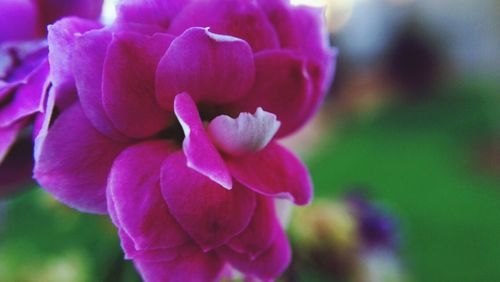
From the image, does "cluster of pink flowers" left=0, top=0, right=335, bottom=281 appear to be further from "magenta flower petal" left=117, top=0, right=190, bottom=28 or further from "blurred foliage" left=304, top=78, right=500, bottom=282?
"blurred foliage" left=304, top=78, right=500, bottom=282

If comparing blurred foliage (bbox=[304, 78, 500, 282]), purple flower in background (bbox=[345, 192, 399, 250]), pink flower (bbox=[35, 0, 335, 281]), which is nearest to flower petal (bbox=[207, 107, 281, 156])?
pink flower (bbox=[35, 0, 335, 281])

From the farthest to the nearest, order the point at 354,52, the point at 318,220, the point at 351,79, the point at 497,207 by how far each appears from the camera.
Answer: the point at 354,52
the point at 351,79
the point at 497,207
the point at 318,220

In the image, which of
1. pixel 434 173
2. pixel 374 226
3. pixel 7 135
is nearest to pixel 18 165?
pixel 7 135

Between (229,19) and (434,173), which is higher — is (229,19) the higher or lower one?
the higher one

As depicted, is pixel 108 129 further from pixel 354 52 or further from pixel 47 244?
pixel 354 52

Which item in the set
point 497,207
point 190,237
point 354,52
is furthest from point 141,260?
point 354,52

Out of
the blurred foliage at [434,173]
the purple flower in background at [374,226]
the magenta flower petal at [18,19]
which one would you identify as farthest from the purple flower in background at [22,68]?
the blurred foliage at [434,173]

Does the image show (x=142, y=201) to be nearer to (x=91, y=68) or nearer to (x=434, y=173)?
(x=91, y=68)
